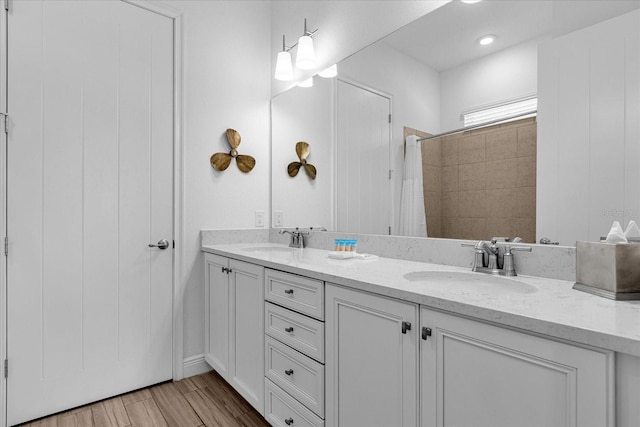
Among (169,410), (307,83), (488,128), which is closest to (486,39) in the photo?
(488,128)

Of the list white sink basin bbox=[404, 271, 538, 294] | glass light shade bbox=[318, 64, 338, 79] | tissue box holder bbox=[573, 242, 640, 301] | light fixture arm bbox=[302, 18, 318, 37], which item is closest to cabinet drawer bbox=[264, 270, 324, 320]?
white sink basin bbox=[404, 271, 538, 294]

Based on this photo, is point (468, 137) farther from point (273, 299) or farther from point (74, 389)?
point (74, 389)

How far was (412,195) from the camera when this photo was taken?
1.68m

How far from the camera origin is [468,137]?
4.84ft

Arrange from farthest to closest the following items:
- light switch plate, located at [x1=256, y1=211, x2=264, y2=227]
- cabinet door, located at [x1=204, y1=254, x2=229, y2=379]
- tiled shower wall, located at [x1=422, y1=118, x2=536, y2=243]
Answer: light switch plate, located at [x1=256, y1=211, x2=264, y2=227] < cabinet door, located at [x1=204, y1=254, x2=229, y2=379] < tiled shower wall, located at [x1=422, y1=118, x2=536, y2=243]

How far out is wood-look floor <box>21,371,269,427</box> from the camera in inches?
69.6

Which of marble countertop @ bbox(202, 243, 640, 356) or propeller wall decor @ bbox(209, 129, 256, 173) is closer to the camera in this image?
marble countertop @ bbox(202, 243, 640, 356)

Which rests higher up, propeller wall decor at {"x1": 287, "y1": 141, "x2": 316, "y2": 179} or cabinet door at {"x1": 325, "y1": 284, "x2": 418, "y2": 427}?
propeller wall decor at {"x1": 287, "y1": 141, "x2": 316, "y2": 179}

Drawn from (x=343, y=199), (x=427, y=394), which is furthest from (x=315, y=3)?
(x=427, y=394)

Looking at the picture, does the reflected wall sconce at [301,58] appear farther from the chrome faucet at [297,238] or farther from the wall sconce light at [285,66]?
the chrome faucet at [297,238]

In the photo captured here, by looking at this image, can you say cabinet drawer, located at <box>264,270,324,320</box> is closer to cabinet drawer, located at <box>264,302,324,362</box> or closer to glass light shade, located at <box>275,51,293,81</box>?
cabinet drawer, located at <box>264,302,324,362</box>

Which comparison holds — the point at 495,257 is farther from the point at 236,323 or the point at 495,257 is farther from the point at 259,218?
the point at 259,218

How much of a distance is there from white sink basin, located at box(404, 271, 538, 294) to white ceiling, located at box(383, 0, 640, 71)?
2.86ft

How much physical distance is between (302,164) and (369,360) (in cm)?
152
